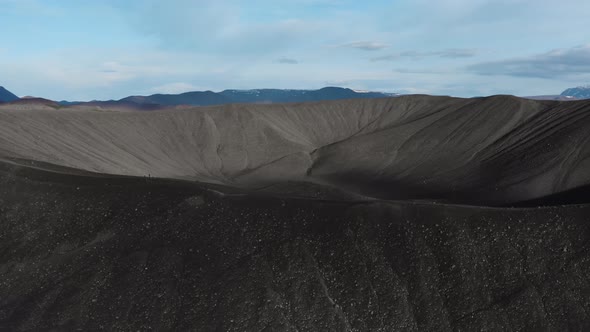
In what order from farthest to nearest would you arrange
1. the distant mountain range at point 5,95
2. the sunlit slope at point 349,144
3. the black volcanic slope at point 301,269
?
the distant mountain range at point 5,95
the sunlit slope at point 349,144
the black volcanic slope at point 301,269

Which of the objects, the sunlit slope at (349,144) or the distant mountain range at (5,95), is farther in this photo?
the distant mountain range at (5,95)

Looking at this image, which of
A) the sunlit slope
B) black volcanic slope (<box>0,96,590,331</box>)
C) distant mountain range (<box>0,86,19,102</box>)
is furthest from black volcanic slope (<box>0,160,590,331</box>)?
distant mountain range (<box>0,86,19,102</box>)

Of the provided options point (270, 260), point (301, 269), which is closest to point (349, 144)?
point (270, 260)

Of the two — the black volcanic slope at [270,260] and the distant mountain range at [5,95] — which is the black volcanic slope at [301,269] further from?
the distant mountain range at [5,95]

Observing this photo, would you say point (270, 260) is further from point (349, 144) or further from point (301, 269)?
point (349, 144)

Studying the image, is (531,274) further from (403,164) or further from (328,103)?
(328,103)

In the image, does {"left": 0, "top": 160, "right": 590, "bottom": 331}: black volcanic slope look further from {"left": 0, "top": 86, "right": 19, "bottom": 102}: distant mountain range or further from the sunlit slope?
A: {"left": 0, "top": 86, "right": 19, "bottom": 102}: distant mountain range

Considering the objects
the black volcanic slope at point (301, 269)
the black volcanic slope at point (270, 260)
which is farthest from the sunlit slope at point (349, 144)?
the black volcanic slope at point (301, 269)

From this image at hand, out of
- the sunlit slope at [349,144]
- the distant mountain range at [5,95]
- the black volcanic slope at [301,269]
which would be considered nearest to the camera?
the black volcanic slope at [301,269]
